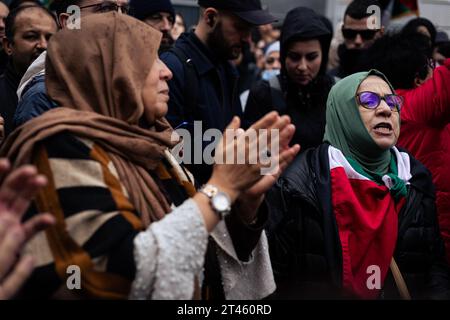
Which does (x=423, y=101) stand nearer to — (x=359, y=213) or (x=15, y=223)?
(x=359, y=213)

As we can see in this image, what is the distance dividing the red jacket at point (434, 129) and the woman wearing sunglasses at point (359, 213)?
44cm

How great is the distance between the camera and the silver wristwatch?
2.09m

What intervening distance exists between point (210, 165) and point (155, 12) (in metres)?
1.58

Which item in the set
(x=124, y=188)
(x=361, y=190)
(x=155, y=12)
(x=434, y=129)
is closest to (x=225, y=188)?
(x=124, y=188)

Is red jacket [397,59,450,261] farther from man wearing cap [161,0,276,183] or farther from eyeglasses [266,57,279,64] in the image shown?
eyeglasses [266,57,279,64]

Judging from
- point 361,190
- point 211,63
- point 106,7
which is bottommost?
point 361,190

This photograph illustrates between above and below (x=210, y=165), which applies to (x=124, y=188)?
above

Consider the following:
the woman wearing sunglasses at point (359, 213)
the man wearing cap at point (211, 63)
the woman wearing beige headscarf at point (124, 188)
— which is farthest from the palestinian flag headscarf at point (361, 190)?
the man wearing cap at point (211, 63)

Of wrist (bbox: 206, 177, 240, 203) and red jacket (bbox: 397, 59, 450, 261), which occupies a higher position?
wrist (bbox: 206, 177, 240, 203)

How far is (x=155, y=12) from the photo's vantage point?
15.8 ft

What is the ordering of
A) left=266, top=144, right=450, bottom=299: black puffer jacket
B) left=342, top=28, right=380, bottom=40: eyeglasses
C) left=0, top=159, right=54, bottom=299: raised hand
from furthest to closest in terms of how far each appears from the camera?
left=342, top=28, right=380, bottom=40: eyeglasses
left=266, top=144, right=450, bottom=299: black puffer jacket
left=0, top=159, right=54, bottom=299: raised hand

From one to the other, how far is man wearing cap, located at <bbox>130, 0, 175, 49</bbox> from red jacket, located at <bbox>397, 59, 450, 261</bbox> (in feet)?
5.93

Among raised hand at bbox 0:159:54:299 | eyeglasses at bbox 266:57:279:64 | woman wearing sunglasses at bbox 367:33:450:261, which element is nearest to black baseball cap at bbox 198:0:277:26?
woman wearing sunglasses at bbox 367:33:450:261
